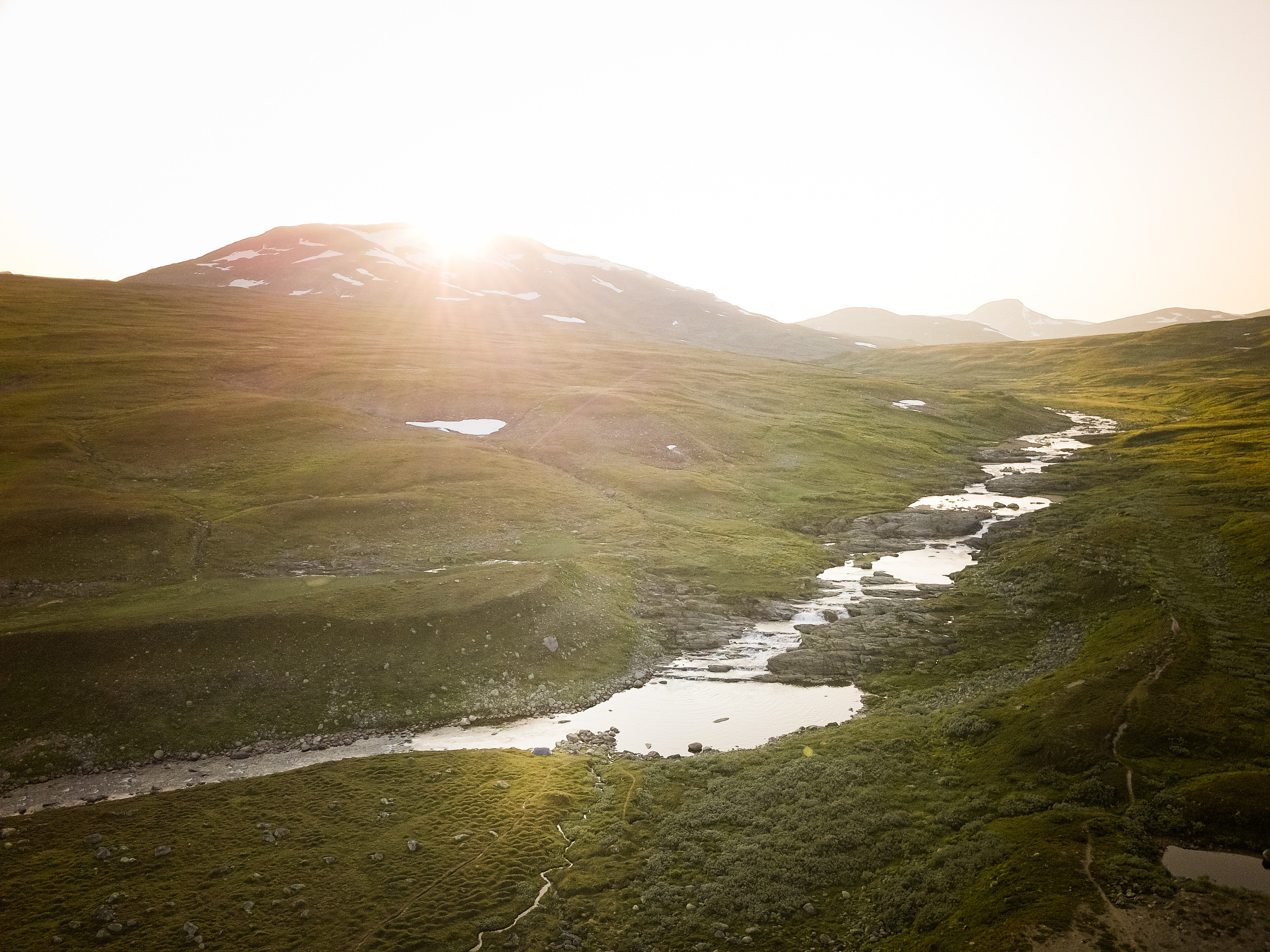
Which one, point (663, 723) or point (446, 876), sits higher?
point (446, 876)

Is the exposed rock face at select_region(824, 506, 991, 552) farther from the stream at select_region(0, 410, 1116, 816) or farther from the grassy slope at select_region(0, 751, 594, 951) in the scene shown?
the grassy slope at select_region(0, 751, 594, 951)

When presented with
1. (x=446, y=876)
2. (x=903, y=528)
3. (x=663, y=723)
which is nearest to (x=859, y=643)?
(x=663, y=723)

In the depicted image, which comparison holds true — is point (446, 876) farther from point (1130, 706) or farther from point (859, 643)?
point (859, 643)

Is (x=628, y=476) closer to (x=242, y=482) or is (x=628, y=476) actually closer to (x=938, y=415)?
(x=242, y=482)

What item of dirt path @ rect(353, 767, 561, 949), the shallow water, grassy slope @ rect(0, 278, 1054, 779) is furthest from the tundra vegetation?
the shallow water

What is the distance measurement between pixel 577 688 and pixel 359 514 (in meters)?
31.1

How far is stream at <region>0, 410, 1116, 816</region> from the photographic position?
31.2 metres

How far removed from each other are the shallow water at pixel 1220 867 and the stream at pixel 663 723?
1650 cm

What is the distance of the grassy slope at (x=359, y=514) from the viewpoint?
37.6 metres

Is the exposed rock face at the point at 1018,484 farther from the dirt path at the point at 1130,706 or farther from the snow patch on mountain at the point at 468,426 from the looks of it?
the snow patch on mountain at the point at 468,426

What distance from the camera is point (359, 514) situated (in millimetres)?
61906

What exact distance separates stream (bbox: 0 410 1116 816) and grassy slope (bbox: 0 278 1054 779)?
5.67 ft

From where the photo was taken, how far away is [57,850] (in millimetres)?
25641

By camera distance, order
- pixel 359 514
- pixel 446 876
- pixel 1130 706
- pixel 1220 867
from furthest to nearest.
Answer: pixel 359 514 → pixel 1130 706 → pixel 446 876 → pixel 1220 867
